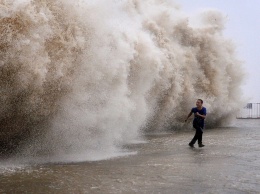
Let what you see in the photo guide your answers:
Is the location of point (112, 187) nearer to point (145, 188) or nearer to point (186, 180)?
point (145, 188)

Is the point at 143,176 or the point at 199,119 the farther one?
the point at 199,119

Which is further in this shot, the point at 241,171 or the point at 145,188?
the point at 241,171

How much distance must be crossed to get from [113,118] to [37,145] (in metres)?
2.41

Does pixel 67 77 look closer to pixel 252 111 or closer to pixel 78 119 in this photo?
pixel 78 119

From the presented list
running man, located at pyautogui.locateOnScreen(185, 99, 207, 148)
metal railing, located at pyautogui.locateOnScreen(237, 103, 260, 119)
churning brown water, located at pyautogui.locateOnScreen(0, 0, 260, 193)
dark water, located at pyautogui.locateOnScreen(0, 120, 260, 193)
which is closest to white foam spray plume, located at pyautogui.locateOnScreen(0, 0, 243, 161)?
churning brown water, located at pyautogui.locateOnScreen(0, 0, 260, 193)

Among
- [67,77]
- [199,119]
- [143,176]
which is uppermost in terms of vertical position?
[67,77]

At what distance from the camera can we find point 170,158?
8.99 m

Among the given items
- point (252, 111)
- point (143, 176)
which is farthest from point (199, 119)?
point (252, 111)

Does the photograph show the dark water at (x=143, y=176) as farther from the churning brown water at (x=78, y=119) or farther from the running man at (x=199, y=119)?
the running man at (x=199, y=119)

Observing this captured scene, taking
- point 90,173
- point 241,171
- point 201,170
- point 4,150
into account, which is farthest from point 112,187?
point 4,150

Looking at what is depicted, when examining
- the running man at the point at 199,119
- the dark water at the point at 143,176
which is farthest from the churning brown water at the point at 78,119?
the running man at the point at 199,119

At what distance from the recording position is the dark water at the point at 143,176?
18.6ft

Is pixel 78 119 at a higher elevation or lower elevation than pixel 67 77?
lower

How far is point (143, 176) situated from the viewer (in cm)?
664
